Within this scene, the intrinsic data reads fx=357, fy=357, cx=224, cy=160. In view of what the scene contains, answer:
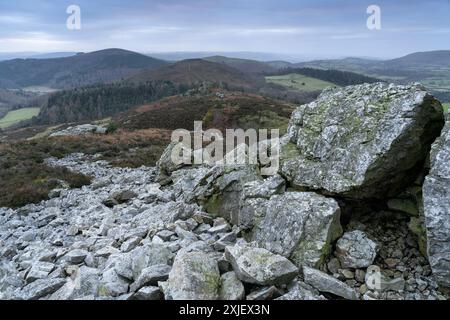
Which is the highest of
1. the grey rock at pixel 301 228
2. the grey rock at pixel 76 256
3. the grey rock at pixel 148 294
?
the grey rock at pixel 301 228

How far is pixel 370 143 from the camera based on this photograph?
29.5 feet

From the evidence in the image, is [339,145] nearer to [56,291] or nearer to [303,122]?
[303,122]

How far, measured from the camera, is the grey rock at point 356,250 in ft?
26.2

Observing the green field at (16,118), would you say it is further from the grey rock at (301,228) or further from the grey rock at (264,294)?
the grey rock at (264,294)

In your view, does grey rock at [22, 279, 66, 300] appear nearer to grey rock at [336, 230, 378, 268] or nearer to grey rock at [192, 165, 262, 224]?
grey rock at [192, 165, 262, 224]

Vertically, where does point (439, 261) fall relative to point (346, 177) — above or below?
below

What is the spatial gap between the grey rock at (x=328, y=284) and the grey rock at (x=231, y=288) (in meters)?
1.44

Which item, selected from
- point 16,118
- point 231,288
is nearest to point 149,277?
point 231,288

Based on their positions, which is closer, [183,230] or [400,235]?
[400,235]

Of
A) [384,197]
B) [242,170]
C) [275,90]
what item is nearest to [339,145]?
[384,197]

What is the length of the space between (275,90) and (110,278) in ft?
584

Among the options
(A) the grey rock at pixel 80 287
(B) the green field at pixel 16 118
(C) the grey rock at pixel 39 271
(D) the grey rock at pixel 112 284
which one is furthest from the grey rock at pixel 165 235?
(B) the green field at pixel 16 118

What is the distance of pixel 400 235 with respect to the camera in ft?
28.9
